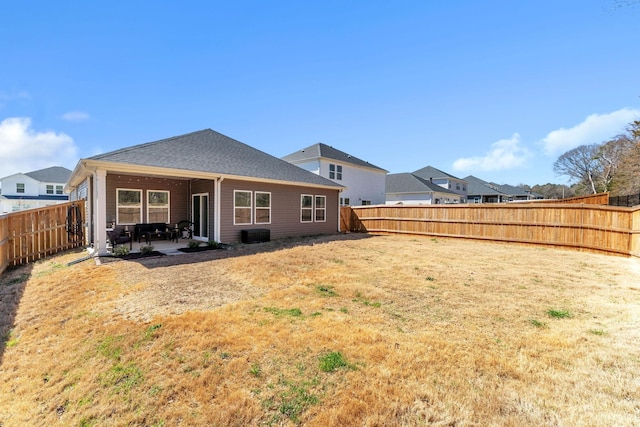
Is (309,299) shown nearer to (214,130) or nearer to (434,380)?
(434,380)

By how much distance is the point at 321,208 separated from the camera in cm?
1531

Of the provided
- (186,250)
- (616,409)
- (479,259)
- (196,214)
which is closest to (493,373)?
(616,409)

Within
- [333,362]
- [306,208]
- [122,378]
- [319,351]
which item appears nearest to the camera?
[122,378]

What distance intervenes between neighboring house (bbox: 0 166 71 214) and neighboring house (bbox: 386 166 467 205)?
124ft

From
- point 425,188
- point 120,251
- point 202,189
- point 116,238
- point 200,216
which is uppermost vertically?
point 425,188

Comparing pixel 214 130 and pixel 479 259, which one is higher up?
pixel 214 130

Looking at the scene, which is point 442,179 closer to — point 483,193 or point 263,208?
point 483,193

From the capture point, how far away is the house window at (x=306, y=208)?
46.5 feet

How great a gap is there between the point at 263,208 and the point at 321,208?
148 inches

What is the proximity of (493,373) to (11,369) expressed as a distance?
491cm

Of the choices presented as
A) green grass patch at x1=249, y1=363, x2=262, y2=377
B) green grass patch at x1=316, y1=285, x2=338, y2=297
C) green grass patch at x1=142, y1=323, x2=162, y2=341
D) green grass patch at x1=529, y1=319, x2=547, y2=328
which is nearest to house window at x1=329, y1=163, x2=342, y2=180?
green grass patch at x1=316, y1=285, x2=338, y2=297

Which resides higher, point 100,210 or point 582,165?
point 582,165

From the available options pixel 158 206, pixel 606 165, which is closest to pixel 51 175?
pixel 158 206

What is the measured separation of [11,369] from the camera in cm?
308
